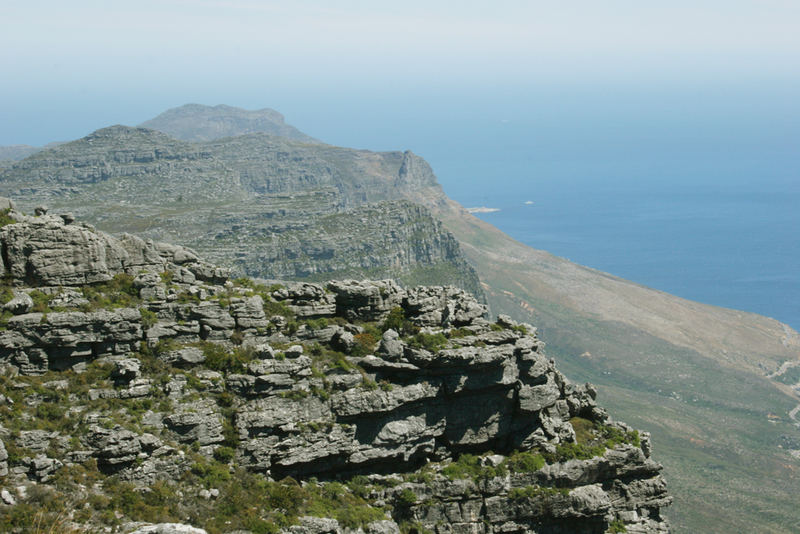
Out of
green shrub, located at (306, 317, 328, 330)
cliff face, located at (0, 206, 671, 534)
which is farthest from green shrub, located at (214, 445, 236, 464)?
green shrub, located at (306, 317, 328, 330)

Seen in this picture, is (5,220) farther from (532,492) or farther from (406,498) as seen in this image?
(532,492)

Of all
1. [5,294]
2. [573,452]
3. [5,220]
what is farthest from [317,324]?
[5,220]

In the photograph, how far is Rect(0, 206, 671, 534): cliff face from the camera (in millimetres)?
34062

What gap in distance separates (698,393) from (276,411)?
129 metres

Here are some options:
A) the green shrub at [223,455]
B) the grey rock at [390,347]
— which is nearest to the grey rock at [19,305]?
the green shrub at [223,455]

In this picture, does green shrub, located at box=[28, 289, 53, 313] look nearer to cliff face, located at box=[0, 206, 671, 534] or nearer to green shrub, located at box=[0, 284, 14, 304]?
cliff face, located at box=[0, 206, 671, 534]

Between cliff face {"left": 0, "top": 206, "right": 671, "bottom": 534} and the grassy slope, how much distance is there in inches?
1679

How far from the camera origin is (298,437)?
38.5m

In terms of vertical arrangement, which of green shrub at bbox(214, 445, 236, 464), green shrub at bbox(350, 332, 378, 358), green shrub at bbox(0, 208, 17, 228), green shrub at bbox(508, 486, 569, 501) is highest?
green shrub at bbox(0, 208, 17, 228)

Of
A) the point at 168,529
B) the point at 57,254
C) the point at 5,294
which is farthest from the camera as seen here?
the point at 57,254

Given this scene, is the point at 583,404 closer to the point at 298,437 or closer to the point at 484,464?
the point at 484,464

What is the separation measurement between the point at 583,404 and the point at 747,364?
143905mm

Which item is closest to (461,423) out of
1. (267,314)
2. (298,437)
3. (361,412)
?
(361,412)

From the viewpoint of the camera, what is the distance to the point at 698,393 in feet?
479
